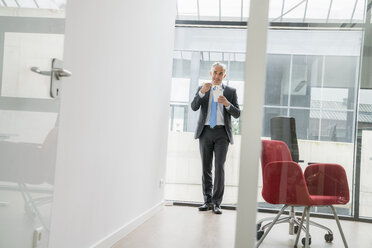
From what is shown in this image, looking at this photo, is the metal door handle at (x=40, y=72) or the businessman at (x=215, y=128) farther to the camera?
the businessman at (x=215, y=128)

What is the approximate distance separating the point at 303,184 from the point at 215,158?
2.67 m

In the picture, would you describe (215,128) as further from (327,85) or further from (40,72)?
(40,72)

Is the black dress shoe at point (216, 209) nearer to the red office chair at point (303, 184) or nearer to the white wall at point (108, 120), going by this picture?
the white wall at point (108, 120)

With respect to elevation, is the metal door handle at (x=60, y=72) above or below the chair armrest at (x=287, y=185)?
above

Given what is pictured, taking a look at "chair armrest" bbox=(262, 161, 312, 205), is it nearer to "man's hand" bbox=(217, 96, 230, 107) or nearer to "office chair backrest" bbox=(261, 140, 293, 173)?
"office chair backrest" bbox=(261, 140, 293, 173)

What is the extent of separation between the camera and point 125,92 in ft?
10.6

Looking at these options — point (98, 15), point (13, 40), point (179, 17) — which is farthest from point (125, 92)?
point (179, 17)

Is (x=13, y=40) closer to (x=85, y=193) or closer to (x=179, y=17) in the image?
(x=85, y=193)

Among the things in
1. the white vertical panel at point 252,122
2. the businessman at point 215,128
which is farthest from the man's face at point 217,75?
the white vertical panel at point 252,122

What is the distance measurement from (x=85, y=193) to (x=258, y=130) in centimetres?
122

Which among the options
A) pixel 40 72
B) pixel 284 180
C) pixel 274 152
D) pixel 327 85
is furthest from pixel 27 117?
pixel 327 85

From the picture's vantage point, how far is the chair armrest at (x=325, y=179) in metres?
2.05

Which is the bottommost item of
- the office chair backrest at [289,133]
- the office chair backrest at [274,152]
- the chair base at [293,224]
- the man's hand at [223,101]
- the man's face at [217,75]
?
the chair base at [293,224]

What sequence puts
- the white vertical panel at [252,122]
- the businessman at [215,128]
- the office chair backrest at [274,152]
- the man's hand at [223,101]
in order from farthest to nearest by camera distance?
the businessman at [215,128] → the man's hand at [223,101] → the office chair backrest at [274,152] → the white vertical panel at [252,122]
